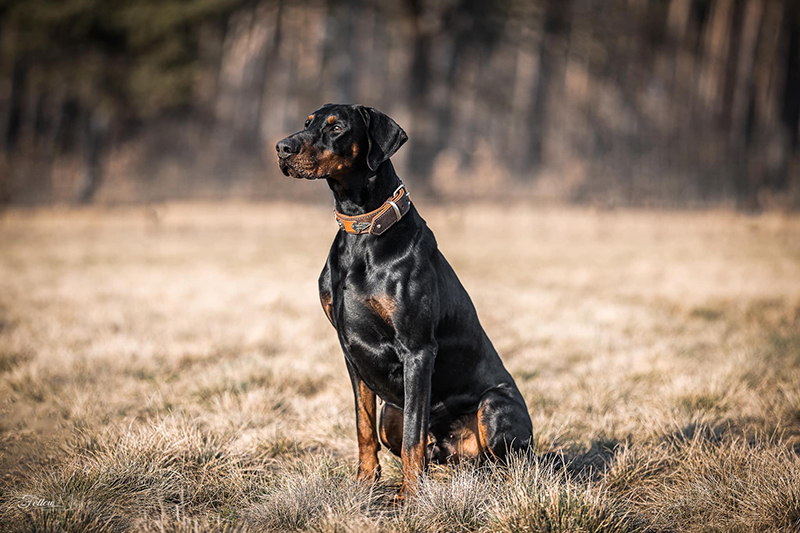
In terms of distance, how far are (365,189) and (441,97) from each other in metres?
23.9

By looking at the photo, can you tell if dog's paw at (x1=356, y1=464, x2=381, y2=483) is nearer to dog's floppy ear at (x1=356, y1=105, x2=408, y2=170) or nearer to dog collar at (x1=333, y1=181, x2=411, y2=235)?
dog collar at (x1=333, y1=181, x2=411, y2=235)

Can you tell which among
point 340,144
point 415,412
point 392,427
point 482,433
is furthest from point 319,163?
point 482,433

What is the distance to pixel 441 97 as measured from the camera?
2531 centimetres

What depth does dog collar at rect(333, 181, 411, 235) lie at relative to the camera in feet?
8.07

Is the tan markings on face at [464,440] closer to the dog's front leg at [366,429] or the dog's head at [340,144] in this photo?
the dog's front leg at [366,429]

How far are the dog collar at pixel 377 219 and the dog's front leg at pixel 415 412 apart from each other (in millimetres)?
533

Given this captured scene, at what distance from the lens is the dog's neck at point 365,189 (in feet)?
8.26

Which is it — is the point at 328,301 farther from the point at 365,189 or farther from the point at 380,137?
the point at 380,137

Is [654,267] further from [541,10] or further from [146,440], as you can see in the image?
[541,10]

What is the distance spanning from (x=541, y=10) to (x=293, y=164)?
1820 centimetres

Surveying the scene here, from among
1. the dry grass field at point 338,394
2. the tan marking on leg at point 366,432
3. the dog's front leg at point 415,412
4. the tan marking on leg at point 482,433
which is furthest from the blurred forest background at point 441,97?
the dog's front leg at point 415,412

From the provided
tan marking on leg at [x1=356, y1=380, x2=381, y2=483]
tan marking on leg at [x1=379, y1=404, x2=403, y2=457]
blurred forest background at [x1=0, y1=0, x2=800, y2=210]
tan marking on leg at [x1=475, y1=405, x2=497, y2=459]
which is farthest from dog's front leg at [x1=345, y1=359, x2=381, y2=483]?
blurred forest background at [x1=0, y1=0, x2=800, y2=210]

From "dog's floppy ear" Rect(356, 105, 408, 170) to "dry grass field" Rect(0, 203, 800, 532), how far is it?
1.31m

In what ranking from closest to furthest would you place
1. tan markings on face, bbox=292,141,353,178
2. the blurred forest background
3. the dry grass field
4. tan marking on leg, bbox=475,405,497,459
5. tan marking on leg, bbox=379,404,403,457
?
the dry grass field
tan markings on face, bbox=292,141,353,178
tan marking on leg, bbox=475,405,497,459
tan marking on leg, bbox=379,404,403,457
the blurred forest background
